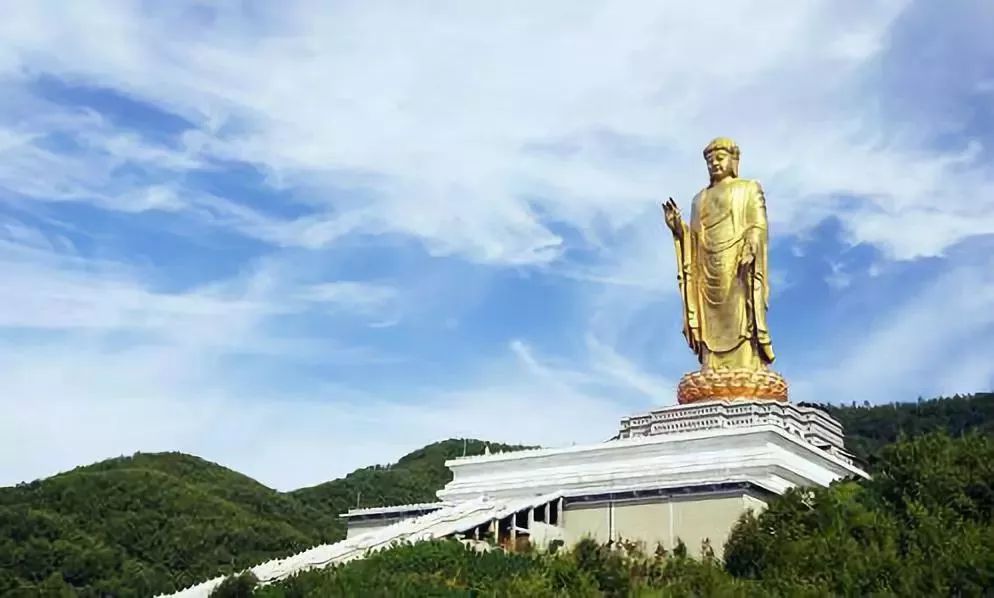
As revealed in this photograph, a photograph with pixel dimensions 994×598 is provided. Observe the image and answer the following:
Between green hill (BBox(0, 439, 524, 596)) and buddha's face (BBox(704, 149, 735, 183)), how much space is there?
38.8ft

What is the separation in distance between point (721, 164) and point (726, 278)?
238 centimetres

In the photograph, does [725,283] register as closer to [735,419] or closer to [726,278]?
[726,278]

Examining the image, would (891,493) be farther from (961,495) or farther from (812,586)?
(812,586)

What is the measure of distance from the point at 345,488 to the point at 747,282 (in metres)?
30.3

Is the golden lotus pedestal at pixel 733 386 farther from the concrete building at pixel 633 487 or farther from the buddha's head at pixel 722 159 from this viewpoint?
the buddha's head at pixel 722 159

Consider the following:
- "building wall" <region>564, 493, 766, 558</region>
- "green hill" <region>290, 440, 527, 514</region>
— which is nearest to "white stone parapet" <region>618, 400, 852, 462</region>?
"building wall" <region>564, 493, 766, 558</region>

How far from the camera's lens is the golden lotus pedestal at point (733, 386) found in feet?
79.5

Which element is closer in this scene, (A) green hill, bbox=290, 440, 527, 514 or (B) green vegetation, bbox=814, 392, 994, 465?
(A) green hill, bbox=290, 440, 527, 514

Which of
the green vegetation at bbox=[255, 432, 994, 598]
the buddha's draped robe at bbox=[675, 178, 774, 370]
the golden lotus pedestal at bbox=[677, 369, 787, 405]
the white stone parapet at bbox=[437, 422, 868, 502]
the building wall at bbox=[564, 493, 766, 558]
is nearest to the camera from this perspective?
the green vegetation at bbox=[255, 432, 994, 598]

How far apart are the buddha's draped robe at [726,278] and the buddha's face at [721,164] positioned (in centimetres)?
22

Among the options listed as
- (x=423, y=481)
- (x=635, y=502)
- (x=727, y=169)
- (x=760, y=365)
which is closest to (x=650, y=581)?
(x=635, y=502)

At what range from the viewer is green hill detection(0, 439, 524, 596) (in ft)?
102

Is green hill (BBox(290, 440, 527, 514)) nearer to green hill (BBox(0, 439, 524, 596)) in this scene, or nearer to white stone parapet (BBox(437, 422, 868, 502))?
green hill (BBox(0, 439, 524, 596))

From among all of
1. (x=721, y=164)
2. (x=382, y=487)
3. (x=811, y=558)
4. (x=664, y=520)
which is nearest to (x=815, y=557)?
(x=811, y=558)
